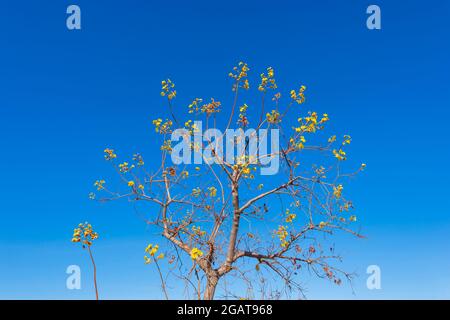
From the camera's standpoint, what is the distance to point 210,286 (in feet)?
26.5

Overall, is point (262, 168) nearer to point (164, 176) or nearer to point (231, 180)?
point (231, 180)

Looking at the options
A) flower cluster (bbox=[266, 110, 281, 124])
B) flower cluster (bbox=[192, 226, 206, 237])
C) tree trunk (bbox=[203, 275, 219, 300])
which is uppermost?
flower cluster (bbox=[266, 110, 281, 124])

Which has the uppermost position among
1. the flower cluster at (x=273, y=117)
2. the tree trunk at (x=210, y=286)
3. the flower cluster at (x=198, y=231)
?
the flower cluster at (x=273, y=117)

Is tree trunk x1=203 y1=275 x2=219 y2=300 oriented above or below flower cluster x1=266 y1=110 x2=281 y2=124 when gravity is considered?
below

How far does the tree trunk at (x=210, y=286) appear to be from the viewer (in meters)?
7.92

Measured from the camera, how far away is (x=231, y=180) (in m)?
8.75

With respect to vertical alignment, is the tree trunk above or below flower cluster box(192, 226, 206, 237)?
below

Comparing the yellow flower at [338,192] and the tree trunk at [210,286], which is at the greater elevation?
the yellow flower at [338,192]

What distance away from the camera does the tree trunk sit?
792 cm

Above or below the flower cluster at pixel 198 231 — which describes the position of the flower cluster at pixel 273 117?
above

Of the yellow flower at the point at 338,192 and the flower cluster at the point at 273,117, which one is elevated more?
the flower cluster at the point at 273,117
